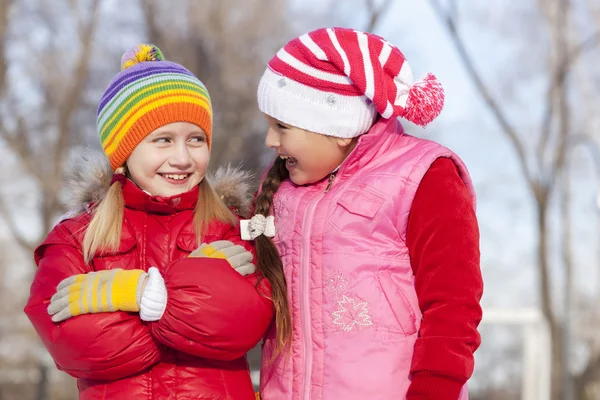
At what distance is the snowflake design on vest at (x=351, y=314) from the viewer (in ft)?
7.48

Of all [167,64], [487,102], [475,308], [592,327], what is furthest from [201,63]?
[475,308]

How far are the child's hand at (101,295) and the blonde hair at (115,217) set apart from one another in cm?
17

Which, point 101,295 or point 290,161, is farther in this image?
point 290,161

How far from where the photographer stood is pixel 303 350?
235cm

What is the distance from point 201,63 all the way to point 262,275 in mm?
11136

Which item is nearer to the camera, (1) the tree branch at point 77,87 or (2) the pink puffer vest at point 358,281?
(2) the pink puffer vest at point 358,281

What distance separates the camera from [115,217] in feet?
8.23

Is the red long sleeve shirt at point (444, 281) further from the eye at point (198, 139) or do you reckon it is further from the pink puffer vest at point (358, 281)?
the eye at point (198, 139)

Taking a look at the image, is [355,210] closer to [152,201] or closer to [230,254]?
[230,254]

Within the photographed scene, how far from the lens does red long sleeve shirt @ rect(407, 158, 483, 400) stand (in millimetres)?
2137

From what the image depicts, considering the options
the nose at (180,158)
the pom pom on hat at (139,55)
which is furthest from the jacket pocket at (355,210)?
the pom pom on hat at (139,55)

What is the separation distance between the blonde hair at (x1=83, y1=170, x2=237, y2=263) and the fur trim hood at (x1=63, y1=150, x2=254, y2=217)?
0.07 metres

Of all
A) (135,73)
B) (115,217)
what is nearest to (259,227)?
(115,217)

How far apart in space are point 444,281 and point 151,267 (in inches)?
32.7
